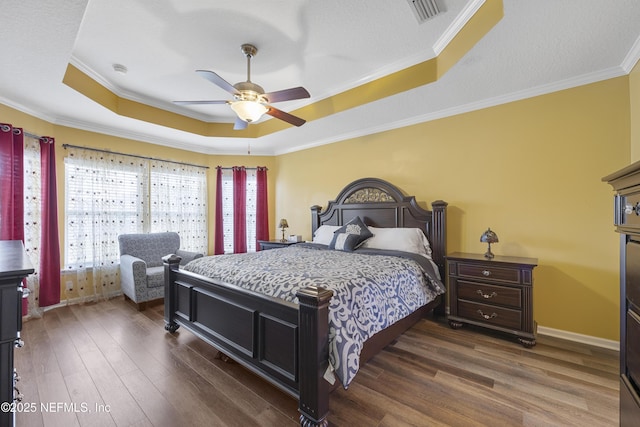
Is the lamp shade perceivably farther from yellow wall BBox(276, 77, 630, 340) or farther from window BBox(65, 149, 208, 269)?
window BBox(65, 149, 208, 269)

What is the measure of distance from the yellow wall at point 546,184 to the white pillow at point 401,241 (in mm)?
378

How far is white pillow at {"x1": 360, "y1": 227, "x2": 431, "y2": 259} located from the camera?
3.18 meters

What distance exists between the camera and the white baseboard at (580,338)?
7.79 ft

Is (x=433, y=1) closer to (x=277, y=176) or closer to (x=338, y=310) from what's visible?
(x=338, y=310)

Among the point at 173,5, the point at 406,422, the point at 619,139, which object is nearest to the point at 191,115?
the point at 173,5

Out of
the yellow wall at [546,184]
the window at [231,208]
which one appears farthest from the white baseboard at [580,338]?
the window at [231,208]

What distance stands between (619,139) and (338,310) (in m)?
2.99

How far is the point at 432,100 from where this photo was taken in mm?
3053

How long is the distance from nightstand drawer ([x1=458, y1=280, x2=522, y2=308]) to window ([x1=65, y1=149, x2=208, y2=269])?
4378 millimetres

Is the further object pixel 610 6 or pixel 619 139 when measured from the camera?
pixel 619 139

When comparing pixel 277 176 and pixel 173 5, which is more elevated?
pixel 173 5

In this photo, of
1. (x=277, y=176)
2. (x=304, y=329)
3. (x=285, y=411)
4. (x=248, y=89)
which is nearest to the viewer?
(x=304, y=329)

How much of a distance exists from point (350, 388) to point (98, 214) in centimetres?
418

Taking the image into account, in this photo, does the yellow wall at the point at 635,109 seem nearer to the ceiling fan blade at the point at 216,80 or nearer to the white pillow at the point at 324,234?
the white pillow at the point at 324,234
